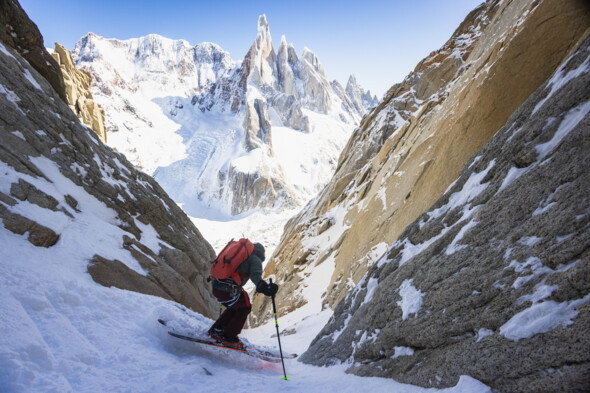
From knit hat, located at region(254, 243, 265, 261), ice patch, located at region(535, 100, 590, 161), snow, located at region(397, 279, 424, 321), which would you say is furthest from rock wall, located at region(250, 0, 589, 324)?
knit hat, located at region(254, 243, 265, 261)

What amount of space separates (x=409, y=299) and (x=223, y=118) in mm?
163490

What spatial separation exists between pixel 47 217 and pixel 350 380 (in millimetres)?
9123

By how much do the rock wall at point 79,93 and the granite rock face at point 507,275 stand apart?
3294 cm

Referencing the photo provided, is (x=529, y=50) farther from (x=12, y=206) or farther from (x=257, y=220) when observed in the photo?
(x=257, y=220)

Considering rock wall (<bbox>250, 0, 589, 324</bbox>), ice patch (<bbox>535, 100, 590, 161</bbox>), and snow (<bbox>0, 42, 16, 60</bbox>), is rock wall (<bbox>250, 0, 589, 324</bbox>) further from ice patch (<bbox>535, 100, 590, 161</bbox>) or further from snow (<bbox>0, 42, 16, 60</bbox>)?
snow (<bbox>0, 42, 16, 60</bbox>)

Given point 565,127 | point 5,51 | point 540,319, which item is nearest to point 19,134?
point 5,51

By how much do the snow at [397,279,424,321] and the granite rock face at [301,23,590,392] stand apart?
0.03 m

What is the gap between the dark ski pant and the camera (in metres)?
5.79

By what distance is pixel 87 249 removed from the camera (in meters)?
8.34

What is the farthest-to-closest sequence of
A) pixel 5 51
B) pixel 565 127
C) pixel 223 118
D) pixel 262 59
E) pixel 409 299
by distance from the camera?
pixel 223 118
pixel 262 59
pixel 5 51
pixel 409 299
pixel 565 127

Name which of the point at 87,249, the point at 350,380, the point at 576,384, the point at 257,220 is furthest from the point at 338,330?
the point at 257,220

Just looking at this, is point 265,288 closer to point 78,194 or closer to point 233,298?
point 233,298

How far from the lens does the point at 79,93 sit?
30.9 meters

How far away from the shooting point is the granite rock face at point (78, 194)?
8.00 m
